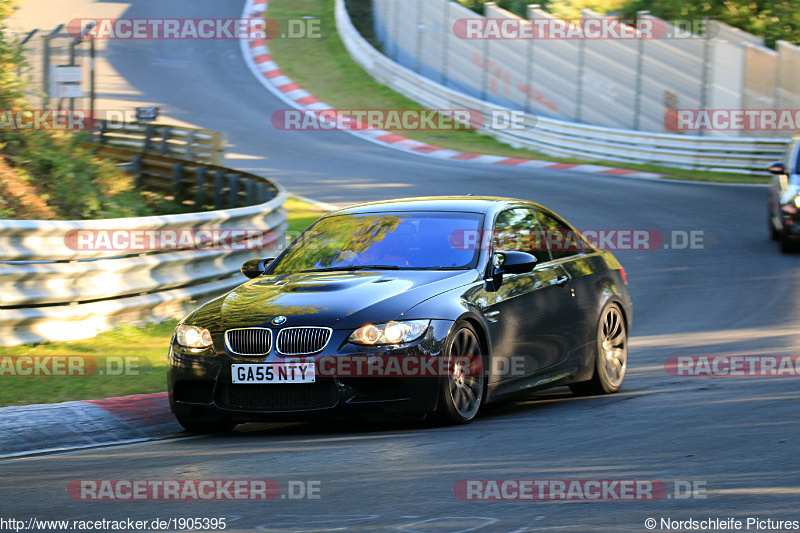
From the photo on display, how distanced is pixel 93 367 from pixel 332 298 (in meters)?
3.07

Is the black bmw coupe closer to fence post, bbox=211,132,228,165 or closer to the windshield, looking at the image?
the windshield

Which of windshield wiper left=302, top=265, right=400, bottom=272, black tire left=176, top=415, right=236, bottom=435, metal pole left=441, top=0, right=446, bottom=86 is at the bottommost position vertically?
black tire left=176, top=415, right=236, bottom=435

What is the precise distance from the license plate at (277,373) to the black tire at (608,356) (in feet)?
9.04

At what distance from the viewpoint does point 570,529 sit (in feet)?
15.6

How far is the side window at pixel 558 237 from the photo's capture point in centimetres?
871

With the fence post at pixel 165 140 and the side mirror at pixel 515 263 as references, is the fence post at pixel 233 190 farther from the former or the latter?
the side mirror at pixel 515 263

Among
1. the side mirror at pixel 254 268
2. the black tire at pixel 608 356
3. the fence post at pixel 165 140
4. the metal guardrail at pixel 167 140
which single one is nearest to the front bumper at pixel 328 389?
the side mirror at pixel 254 268

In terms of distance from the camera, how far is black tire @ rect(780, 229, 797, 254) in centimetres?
1628

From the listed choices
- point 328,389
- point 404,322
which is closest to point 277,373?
point 328,389

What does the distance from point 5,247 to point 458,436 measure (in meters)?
4.56

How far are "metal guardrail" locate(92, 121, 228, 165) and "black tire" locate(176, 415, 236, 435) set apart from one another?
43.9 feet

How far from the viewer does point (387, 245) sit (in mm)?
7941

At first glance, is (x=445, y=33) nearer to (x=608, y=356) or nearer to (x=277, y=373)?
(x=608, y=356)

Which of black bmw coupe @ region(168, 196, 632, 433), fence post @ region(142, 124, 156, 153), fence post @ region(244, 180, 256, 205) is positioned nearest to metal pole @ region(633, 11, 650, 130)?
fence post @ region(142, 124, 156, 153)
